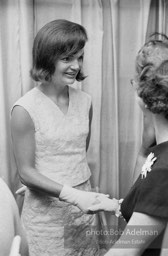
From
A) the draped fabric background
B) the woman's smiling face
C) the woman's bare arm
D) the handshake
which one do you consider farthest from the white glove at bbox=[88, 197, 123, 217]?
the draped fabric background

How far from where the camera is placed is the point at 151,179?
37.6 inches

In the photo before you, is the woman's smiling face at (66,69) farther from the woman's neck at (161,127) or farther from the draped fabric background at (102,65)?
the woman's neck at (161,127)

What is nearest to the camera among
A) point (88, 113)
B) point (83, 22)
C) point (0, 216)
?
point (0, 216)

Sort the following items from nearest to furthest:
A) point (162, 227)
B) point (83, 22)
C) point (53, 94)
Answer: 1. point (162, 227)
2. point (53, 94)
3. point (83, 22)

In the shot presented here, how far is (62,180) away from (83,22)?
0.94 meters

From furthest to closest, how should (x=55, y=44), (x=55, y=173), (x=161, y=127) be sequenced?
(x=55, y=173)
(x=55, y=44)
(x=161, y=127)

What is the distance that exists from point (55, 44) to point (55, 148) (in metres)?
0.45

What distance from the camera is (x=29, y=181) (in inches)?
59.2

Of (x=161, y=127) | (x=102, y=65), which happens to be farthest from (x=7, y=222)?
(x=102, y=65)

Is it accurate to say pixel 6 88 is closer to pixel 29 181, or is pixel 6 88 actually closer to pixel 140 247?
pixel 29 181

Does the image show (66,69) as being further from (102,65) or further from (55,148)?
(102,65)

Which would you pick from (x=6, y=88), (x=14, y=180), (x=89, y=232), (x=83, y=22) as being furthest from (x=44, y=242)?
(x=83, y=22)

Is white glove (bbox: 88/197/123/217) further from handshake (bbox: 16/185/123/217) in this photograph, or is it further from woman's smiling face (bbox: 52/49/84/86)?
woman's smiling face (bbox: 52/49/84/86)

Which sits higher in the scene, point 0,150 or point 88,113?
point 88,113
